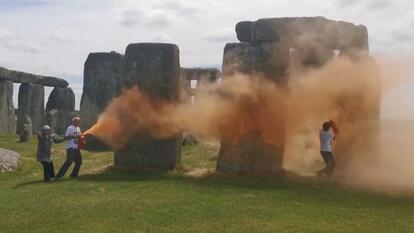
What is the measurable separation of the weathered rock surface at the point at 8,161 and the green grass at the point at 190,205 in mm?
356

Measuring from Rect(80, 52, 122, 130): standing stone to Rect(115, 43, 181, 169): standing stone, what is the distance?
11.5 m

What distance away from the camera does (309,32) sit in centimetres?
1933

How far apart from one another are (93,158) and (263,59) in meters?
8.50

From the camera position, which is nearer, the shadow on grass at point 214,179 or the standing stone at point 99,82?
the shadow on grass at point 214,179

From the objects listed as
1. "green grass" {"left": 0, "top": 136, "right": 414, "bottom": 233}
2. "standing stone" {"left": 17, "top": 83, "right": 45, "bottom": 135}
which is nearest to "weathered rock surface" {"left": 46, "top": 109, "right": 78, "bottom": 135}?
"standing stone" {"left": 17, "top": 83, "right": 45, "bottom": 135}

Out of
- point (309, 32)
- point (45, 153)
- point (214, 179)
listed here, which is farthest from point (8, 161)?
point (309, 32)

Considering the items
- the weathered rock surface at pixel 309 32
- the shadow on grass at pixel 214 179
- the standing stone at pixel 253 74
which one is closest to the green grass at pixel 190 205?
the shadow on grass at pixel 214 179

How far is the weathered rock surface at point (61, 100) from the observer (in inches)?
1665

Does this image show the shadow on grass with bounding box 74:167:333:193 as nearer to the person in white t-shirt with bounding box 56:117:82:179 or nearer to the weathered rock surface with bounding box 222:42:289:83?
the person in white t-shirt with bounding box 56:117:82:179

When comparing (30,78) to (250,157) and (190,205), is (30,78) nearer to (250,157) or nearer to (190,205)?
(250,157)

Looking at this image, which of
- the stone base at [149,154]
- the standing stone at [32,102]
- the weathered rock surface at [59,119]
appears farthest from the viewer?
the standing stone at [32,102]

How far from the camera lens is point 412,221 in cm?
1232

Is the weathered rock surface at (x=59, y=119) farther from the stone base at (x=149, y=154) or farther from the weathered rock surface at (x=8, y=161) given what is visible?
the stone base at (x=149, y=154)

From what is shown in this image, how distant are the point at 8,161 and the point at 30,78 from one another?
72.5 ft
